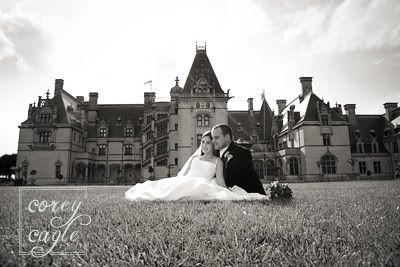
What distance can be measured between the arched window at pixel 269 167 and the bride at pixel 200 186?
35135mm

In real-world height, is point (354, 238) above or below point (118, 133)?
below

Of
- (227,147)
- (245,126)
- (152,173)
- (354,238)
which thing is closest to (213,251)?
(354,238)

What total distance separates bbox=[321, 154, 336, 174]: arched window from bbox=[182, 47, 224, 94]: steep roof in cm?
1852

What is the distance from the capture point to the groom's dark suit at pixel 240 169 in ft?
23.1

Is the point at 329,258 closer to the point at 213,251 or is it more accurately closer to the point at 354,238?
the point at 354,238

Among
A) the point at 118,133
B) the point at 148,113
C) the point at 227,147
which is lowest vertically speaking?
the point at 227,147

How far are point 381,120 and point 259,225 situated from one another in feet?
184

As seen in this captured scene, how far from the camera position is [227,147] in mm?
7484

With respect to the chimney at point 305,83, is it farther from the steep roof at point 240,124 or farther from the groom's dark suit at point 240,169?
the groom's dark suit at point 240,169

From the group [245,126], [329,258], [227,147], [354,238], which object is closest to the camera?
[329,258]

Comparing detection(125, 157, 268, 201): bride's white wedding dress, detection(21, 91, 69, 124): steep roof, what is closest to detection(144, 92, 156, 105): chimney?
detection(21, 91, 69, 124): steep roof

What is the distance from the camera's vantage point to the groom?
23.2 ft

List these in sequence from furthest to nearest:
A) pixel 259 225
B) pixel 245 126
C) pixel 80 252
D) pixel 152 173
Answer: pixel 245 126
pixel 152 173
pixel 259 225
pixel 80 252

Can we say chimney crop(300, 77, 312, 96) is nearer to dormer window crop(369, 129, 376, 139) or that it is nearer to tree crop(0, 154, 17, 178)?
dormer window crop(369, 129, 376, 139)
